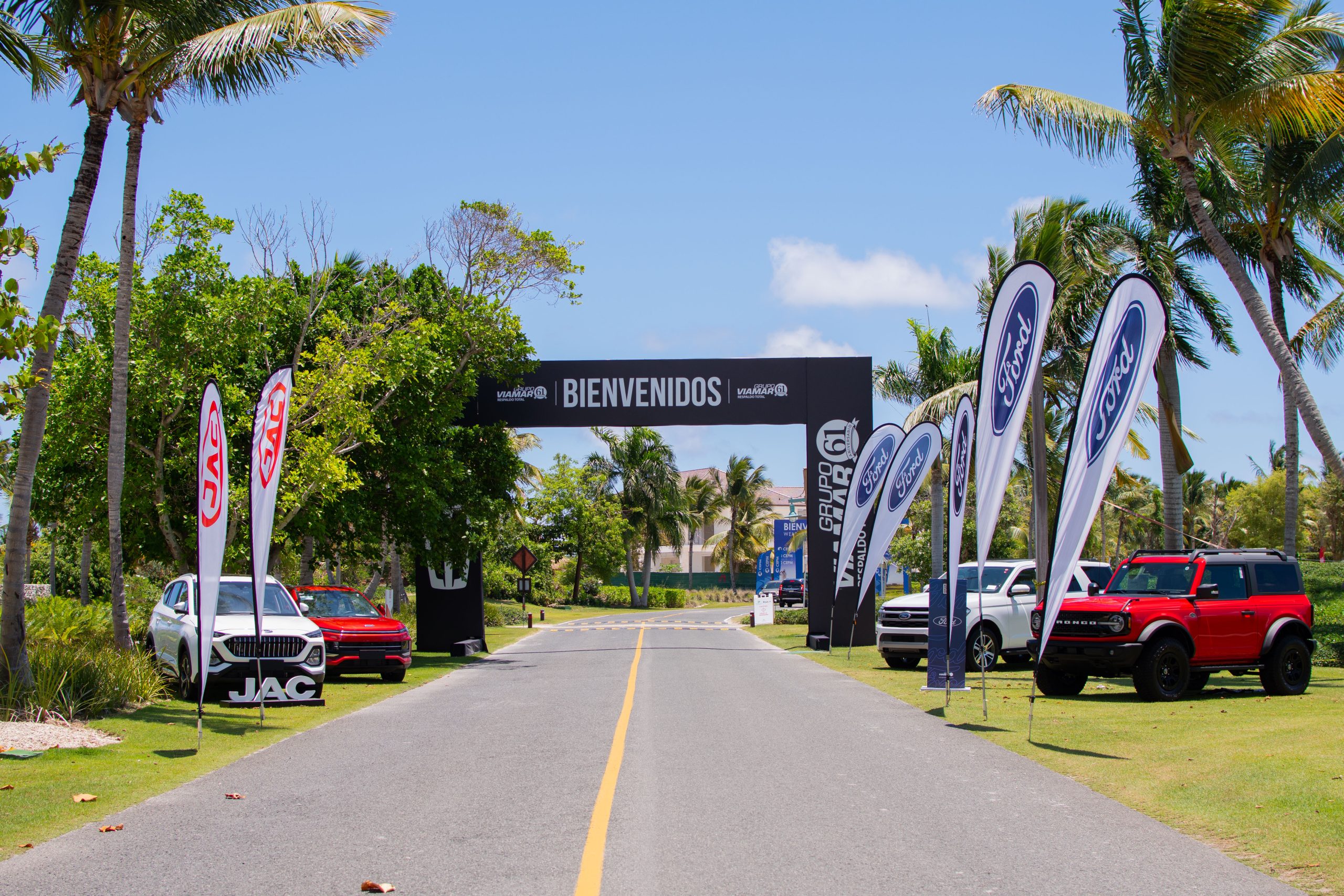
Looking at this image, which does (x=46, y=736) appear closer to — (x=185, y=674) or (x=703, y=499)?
(x=185, y=674)

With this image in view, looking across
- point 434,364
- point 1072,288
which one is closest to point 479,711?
point 434,364

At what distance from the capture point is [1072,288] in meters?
23.9

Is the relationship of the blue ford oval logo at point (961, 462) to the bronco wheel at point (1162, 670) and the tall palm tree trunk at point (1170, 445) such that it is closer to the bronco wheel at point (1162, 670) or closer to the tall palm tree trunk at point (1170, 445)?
the bronco wheel at point (1162, 670)

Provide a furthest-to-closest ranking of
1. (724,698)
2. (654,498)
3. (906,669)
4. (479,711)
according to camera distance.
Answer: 1. (654,498)
2. (906,669)
3. (724,698)
4. (479,711)

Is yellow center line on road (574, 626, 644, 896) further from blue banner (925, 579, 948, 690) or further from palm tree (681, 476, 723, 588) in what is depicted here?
palm tree (681, 476, 723, 588)

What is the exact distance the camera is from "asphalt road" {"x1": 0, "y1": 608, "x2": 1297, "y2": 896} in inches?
224

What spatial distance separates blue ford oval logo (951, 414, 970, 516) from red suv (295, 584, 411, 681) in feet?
32.0

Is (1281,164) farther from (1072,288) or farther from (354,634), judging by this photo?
(354,634)

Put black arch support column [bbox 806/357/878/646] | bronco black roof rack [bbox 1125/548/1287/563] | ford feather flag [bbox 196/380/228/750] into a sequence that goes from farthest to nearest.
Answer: black arch support column [bbox 806/357/878/646], bronco black roof rack [bbox 1125/548/1287/563], ford feather flag [bbox 196/380/228/750]

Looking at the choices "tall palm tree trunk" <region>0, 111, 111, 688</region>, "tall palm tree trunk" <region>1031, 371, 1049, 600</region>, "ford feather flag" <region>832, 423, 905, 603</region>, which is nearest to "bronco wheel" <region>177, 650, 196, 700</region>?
"tall palm tree trunk" <region>0, 111, 111, 688</region>

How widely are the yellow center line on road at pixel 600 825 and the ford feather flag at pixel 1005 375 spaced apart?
14.4 ft

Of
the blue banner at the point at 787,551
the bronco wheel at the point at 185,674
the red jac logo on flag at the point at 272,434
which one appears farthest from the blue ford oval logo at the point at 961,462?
the blue banner at the point at 787,551

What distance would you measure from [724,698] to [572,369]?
13.9m

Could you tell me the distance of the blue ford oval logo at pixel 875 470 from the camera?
20984 millimetres
